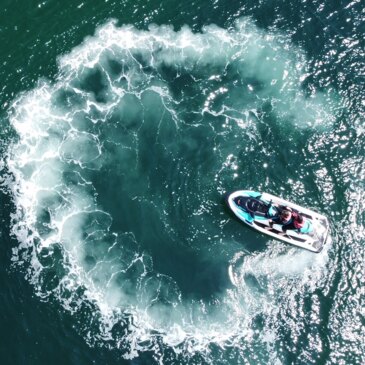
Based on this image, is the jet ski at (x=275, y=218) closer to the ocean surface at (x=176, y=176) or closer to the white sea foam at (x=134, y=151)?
the ocean surface at (x=176, y=176)

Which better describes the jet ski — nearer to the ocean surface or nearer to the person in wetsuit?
the person in wetsuit

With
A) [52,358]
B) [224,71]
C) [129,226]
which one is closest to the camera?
[52,358]

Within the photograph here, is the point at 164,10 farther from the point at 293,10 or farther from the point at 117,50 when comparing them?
the point at 293,10

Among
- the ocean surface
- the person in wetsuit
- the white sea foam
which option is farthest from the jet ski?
the white sea foam

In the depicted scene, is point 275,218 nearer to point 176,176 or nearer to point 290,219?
A: point 290,219

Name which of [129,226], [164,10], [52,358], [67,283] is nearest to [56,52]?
[164,10]

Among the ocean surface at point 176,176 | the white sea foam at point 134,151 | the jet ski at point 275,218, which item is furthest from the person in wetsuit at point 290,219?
the white sea foam at point 134,151

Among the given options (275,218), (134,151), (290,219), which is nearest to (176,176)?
(134,151)
